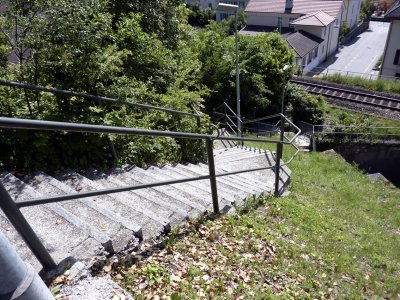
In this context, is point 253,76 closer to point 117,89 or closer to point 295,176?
point 295,176

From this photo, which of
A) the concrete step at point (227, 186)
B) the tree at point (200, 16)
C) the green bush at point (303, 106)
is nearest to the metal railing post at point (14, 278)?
the concrete step at point (227, 186)

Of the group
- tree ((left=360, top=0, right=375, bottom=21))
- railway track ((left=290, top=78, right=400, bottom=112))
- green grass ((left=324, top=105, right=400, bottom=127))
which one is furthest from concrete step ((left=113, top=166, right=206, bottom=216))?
tree ((left=360, top=0, right=375, bottom=21))

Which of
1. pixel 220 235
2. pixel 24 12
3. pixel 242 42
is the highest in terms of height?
pixel 24 12

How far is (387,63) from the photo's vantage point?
31.7 metres

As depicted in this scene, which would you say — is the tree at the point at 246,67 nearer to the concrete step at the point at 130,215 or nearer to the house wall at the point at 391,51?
the concrete step at the point at 130,215

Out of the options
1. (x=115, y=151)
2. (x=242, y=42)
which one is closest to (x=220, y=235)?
(x=115, y=151)

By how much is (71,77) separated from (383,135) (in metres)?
17.5

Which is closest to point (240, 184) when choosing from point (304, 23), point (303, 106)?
point (303, 106)

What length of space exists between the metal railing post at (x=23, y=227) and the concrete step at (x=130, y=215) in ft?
2.98

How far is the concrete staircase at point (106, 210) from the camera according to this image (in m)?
2.79

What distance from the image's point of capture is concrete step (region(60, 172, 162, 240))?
3.25m

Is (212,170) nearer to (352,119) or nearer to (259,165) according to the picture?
(259,165)

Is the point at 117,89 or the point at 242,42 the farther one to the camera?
the point at 242,42

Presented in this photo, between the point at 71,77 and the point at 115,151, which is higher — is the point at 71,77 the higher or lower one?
the higher one
